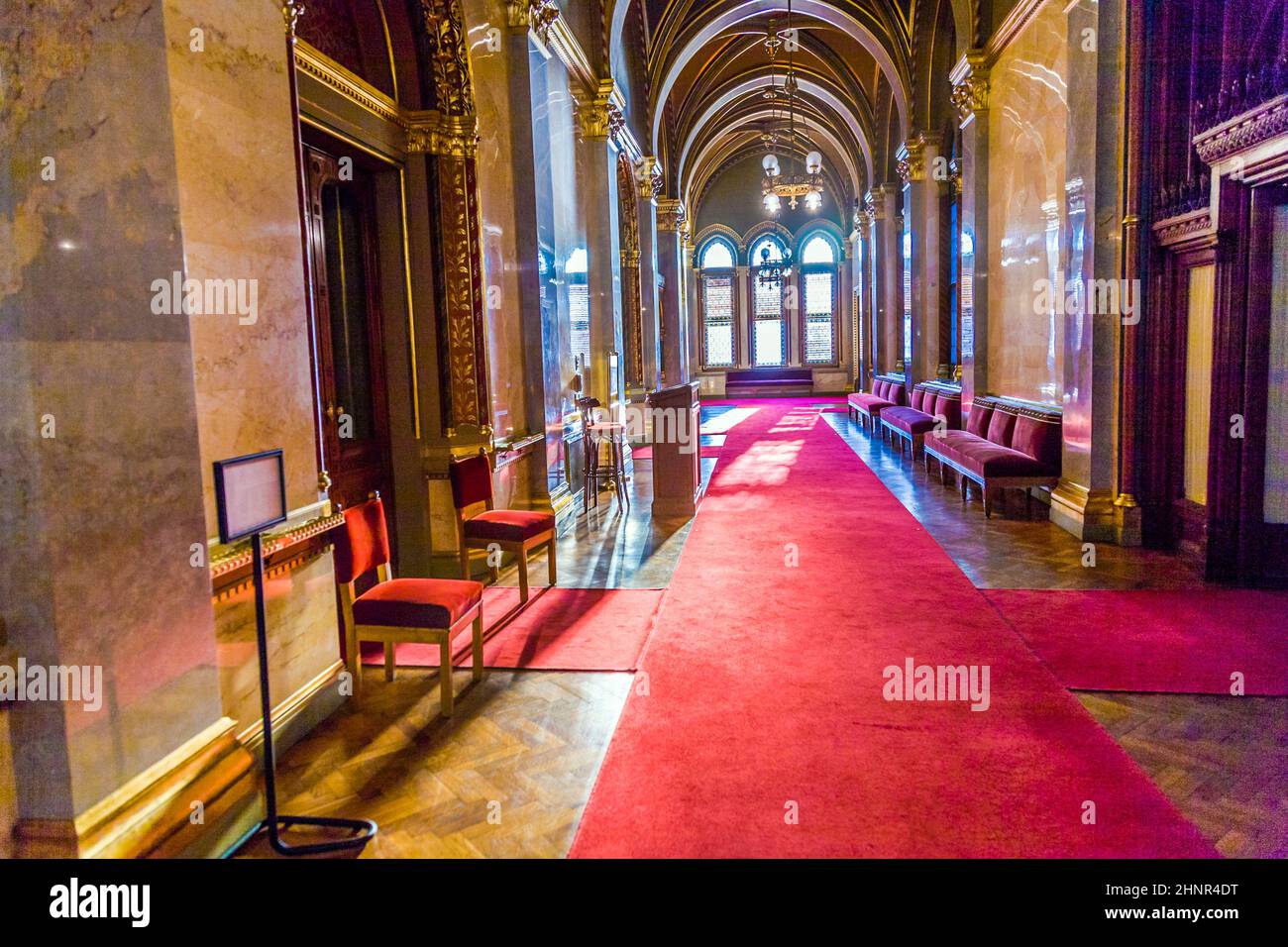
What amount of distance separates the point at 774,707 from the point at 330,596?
2078 mm

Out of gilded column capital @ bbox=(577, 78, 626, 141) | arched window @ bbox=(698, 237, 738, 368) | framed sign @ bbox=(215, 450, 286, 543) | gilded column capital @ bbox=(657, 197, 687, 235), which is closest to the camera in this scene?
framed sign @ bbox=(215, 450, 286, 543)

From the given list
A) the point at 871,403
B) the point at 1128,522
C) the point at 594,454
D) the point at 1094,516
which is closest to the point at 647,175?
the point at 871,403

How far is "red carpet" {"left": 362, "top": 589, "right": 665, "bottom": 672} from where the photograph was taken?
13.9 ft

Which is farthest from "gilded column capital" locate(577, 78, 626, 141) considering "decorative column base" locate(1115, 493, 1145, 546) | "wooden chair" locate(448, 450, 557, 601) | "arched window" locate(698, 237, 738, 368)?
"arched window" locate(698, 237, 738, 368)

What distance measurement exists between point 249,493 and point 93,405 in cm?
45

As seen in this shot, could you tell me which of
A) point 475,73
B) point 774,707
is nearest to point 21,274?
point 774,707

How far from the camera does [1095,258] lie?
254 inches

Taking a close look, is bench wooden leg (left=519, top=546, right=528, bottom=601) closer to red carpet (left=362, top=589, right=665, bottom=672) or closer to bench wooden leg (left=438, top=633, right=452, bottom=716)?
red carpet (left=362, top=589, right=665, bottom=672)

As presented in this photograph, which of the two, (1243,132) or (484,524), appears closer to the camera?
(1243,132)

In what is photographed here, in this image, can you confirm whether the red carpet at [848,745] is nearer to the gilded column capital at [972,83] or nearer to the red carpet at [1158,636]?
the red carpet at [1158,636]

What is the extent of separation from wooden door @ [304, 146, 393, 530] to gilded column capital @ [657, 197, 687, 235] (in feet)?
43.1

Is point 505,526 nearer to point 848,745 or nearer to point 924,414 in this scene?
point 848,745

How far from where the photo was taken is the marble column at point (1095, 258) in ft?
20.7

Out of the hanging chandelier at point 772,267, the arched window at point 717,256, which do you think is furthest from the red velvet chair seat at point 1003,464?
the arched window at point 717,256
